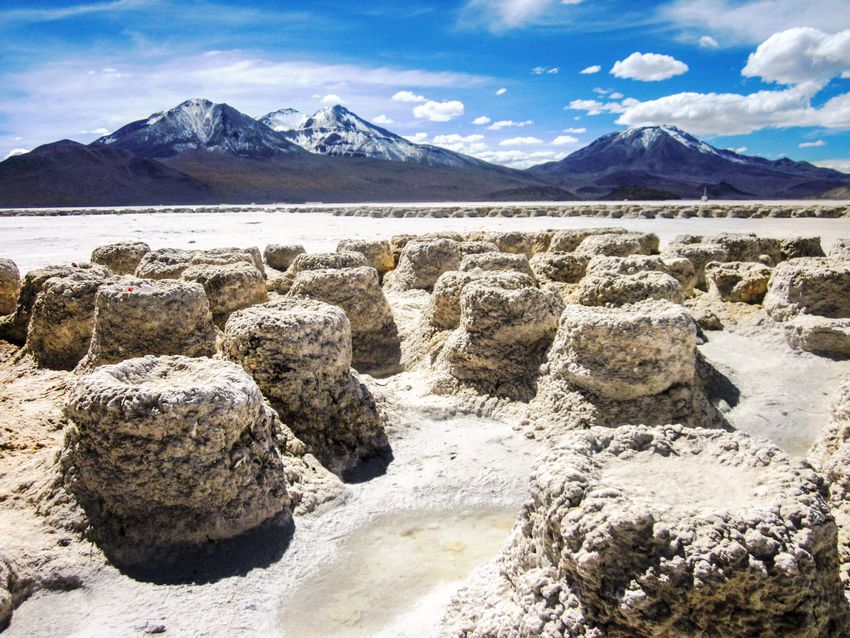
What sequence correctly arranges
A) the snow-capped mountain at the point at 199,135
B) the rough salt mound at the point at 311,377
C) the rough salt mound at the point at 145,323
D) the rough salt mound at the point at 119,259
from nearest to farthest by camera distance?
the rough salt mound at the point at 311,377 < the rough salt mound at the point at 145,323 < the rough salt mound at the point at 119,259 < the snow-capped mountain at the point at 199,135

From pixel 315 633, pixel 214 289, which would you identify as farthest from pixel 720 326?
pixel 315 633

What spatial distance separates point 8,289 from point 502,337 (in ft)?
16.8

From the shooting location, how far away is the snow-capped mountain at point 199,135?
241 feet

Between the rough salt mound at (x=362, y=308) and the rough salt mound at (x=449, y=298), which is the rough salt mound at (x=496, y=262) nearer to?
the rough salt mound at (x=449, y=298)

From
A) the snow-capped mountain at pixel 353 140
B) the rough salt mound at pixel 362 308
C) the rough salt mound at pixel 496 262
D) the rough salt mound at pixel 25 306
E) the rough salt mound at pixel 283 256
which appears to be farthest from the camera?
the snow-capped mountain at pixel 353 140

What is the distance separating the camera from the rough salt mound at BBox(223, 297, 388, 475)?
3.96 m

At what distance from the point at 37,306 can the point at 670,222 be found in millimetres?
17578

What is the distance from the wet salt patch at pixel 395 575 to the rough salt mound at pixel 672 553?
0.33 m

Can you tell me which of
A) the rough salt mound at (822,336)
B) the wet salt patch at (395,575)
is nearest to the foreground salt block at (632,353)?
the wet salt patch at (395,575)

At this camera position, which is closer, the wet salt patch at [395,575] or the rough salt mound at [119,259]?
the wet salt patch at [395,575]

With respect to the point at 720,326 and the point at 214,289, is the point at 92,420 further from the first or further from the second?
the point at 720,326

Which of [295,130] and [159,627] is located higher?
[295,130]

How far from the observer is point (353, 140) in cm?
9475

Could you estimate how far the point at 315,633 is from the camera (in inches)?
101
